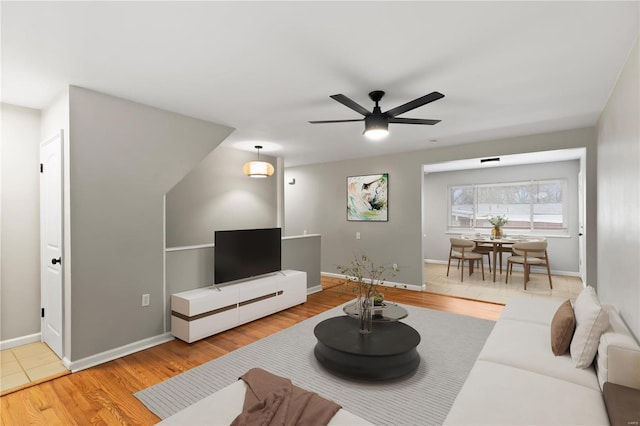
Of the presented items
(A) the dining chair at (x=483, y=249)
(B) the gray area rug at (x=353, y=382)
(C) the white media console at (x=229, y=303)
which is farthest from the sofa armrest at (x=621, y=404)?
(A) the dining chair at (x=483, y=249)

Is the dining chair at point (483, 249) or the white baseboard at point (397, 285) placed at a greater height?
the dining chair at point (483, 249)

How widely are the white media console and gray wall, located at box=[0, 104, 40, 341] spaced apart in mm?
1467

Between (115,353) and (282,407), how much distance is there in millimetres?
2336

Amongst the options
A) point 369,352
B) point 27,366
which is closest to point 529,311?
point 369,352

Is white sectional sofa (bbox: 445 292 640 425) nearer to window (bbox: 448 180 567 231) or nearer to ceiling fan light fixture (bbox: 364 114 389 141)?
ceiling fan light fixture (bbox: 364 114 389 141)

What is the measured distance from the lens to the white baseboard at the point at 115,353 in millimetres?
2727

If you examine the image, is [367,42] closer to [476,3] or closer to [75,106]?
[476,3]

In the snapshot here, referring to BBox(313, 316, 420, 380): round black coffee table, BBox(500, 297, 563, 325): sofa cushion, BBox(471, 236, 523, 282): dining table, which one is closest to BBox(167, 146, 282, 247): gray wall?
BBox(313, 316, 420, 380): round black coffee table

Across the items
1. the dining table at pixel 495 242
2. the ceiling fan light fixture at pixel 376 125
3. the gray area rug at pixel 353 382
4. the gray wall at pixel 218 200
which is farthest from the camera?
the dining table at pixel 495 242

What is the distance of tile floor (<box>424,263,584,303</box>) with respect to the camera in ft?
16.8

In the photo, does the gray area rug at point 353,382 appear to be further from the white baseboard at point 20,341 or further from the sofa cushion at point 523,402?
the white baseboard at point 20,341

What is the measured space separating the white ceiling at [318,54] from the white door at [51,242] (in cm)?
59

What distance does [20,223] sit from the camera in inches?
128

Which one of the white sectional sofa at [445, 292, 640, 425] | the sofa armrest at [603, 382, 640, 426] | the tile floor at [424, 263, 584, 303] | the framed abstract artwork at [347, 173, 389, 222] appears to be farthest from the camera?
the framed abstract artwork at [347, 173, 389, 222]
